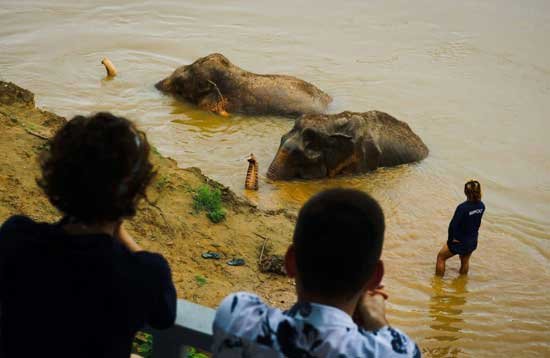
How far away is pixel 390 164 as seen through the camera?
11977 millimetres

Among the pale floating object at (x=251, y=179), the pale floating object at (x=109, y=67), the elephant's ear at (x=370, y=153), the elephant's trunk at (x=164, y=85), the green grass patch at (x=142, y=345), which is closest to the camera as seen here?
the green grass patch at (x=142, y=345)

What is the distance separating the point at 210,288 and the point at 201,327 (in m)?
3.86

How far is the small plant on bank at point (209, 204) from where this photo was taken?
7539 mm

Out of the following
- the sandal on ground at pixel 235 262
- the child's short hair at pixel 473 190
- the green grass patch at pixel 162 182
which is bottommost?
the sandal on ground at pixel 235 262

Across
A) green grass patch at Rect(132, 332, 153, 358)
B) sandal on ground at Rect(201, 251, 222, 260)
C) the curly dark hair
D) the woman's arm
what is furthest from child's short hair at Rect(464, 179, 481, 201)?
the curly dark hair

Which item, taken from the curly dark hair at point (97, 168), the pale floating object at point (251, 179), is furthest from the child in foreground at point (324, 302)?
the pale floating object at point (251, 179)

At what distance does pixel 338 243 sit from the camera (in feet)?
7.47

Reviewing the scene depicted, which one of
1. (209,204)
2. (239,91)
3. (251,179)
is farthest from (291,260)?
→ (239,91)

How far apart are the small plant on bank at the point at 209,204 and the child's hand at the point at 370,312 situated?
513cm

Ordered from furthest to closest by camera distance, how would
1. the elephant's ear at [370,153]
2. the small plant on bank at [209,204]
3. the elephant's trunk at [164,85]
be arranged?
the elephant's trunk at [164,85] < the elephant's ear at [370,153] < the small plant on bank at [209,204]

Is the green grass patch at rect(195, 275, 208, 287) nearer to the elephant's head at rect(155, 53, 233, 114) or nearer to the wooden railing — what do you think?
the wooden railing

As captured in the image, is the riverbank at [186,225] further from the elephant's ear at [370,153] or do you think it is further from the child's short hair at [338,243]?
the child's short hair at [338,243]

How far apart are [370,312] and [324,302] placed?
0.64 ft

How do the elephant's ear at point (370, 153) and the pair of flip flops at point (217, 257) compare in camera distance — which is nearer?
the pair of flip flops at point (217, 257)
